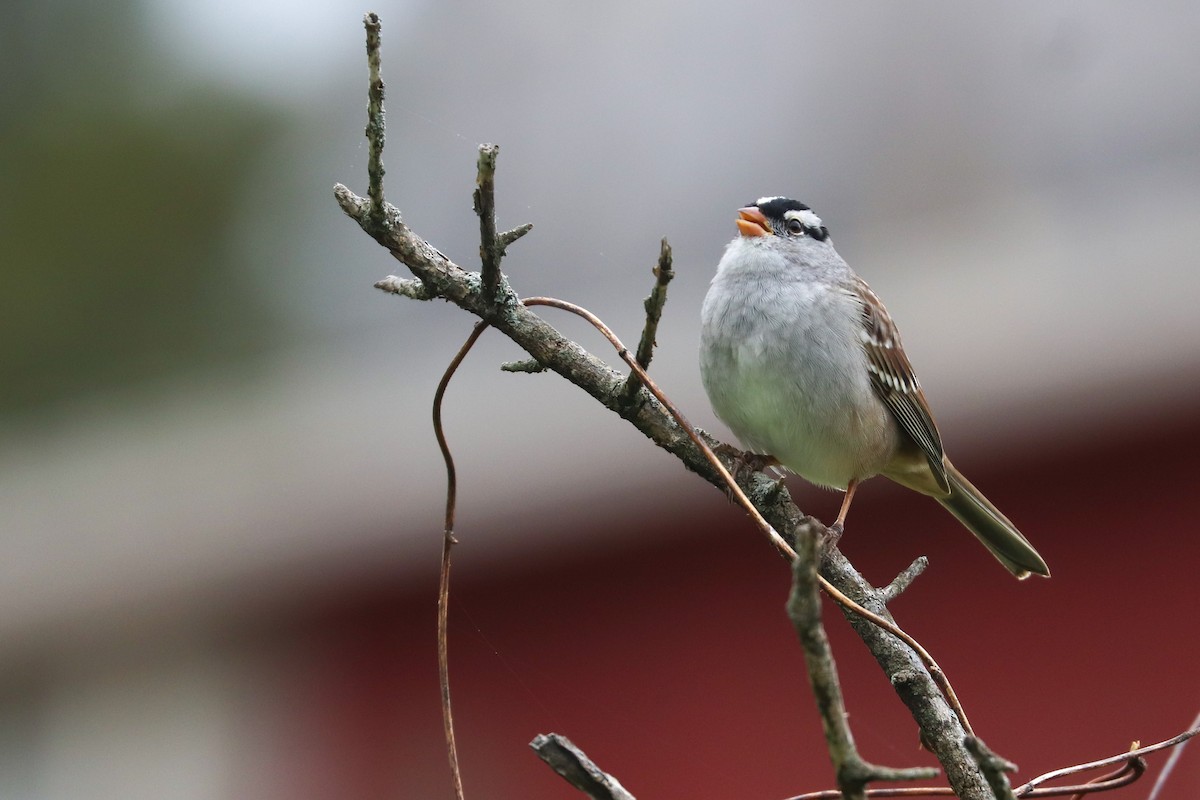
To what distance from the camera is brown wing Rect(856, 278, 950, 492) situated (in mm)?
2406

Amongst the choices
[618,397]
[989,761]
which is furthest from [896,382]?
[989,761]

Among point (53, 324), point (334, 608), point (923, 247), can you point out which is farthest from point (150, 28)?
point (923, 247)

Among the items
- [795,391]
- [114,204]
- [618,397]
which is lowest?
[618,397]

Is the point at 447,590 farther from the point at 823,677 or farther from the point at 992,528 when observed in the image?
the point at 992,528

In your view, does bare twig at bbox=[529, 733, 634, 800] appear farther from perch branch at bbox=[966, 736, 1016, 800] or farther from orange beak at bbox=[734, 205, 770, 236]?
orange beak at bbox=[734, 205, 770, 236]

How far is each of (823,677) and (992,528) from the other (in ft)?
6.72

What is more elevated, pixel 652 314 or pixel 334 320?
pixel 334 320

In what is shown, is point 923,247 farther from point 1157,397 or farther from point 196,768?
point 196,768

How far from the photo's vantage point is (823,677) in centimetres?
76

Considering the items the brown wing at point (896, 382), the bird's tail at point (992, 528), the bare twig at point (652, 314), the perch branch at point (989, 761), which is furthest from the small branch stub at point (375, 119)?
the bird's tail at point (992, 528)

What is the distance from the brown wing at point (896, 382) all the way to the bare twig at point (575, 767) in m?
1.54

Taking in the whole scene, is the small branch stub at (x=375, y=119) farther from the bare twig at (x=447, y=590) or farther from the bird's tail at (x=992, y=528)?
the bird's tail at (x=992, y=528)

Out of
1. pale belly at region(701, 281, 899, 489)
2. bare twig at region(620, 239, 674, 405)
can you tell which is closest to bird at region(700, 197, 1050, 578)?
pale belly at region(701, 281, 899, 489)

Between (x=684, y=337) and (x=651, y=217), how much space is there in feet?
3.16
